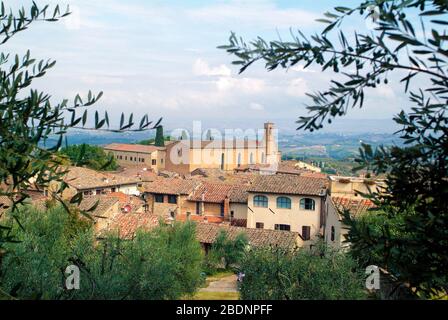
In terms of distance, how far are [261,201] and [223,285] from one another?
8.97 metres

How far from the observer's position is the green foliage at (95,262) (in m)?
6.76

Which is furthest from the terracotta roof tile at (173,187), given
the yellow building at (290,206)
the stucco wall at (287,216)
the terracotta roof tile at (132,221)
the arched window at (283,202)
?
the terracotta roof tile at (132,221)

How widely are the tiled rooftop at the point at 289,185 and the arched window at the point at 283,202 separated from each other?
46 centimetres

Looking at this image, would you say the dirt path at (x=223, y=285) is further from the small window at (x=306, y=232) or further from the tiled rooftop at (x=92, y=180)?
the tiled rooftop at (x=92, y=180)

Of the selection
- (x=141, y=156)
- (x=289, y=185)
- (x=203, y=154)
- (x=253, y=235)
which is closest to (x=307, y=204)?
(x=289, y=185)

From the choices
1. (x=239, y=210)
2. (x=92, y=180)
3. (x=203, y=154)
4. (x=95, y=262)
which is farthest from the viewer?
(x=203, y=154)

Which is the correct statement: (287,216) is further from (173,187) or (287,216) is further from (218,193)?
(173,187)

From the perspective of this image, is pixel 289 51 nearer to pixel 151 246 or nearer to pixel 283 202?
pixel 151 246

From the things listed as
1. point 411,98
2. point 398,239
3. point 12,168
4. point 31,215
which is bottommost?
point 31,215

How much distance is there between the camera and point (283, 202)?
27688 millimetres

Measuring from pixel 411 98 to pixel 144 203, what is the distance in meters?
31.5

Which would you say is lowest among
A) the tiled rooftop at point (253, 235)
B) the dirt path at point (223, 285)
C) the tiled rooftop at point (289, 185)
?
the dirt path at point (223, 285)

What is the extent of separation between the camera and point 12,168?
9.32 ft
